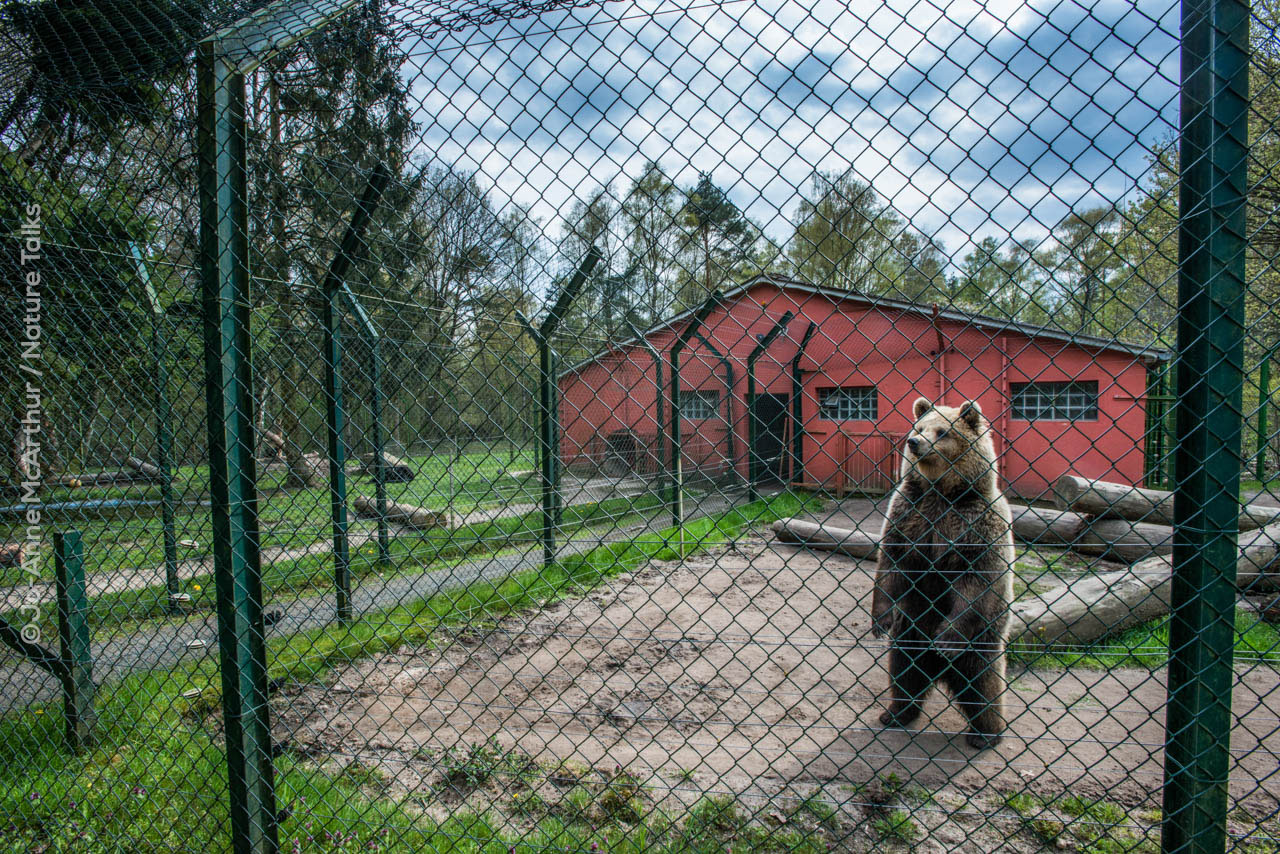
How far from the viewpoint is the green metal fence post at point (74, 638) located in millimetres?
2922

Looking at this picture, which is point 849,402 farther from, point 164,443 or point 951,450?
point 164,443

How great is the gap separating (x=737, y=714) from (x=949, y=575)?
134 centimetres

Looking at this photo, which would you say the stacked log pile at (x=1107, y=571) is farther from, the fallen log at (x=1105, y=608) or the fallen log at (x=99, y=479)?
the fallen log at (x=99, y=479)

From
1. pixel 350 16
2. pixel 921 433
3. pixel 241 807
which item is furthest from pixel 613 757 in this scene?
pixel 350 16

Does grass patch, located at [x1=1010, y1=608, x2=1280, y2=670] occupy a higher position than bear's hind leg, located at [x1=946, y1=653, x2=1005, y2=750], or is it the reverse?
bear's hind leg, located at [x1=946, y1=653, x2=1005, y2=750]

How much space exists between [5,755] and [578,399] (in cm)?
424

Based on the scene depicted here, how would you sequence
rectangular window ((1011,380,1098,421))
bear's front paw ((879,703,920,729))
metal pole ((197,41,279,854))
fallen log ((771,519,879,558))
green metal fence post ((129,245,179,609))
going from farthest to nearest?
fallen log ((771,519,879,558)) → green metal fence post ((129,245,179,609)) → bear's front paw ((879,703,920,729)) → metal pole ((197,41,279,854)) → rectangular window ((1011,380,1098,421))

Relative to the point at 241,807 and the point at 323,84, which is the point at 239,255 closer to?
the point at 323,84

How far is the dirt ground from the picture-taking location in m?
2.52

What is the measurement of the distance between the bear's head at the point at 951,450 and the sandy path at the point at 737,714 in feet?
2.00

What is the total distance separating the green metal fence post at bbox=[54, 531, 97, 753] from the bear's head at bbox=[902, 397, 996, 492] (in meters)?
3.67

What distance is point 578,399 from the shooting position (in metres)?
6.15

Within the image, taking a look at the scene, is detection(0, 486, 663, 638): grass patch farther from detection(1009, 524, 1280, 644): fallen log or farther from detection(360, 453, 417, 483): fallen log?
detection(1009, 524, 1280, 644): fallen log

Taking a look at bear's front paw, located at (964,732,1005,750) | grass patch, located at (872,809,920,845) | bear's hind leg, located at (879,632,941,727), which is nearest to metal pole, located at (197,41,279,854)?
grass patch, located at (872,809,920,845)
